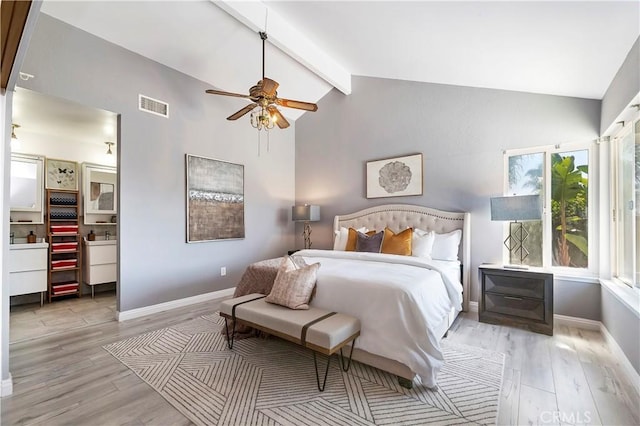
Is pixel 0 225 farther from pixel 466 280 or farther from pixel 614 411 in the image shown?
pixel 466 280

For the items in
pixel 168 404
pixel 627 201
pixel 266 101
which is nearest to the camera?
pixel 168 404

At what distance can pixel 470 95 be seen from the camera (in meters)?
3.86

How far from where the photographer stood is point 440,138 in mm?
4105

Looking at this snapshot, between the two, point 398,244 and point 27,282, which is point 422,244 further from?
point 27,282

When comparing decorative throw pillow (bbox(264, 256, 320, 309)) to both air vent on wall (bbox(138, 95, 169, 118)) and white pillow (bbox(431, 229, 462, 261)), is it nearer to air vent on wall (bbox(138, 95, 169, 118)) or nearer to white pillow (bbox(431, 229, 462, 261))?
white pillow (bbox(431, 229, 462, 261))

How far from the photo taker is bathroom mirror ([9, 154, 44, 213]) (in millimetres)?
4012

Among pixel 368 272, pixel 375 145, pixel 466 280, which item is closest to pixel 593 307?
pixel 466 280

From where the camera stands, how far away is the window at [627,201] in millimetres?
2393

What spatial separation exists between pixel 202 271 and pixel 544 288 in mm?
4257

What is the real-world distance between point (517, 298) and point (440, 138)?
90.1 inches

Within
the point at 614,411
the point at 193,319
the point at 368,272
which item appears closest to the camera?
the point at 614,411

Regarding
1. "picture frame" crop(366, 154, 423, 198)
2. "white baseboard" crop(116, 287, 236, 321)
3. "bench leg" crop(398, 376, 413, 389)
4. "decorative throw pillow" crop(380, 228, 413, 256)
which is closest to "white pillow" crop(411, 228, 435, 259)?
"decorative throw pillow" crop(380, 228, 413, 256)

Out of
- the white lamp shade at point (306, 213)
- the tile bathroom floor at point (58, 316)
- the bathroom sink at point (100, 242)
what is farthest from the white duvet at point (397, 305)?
the bathroom sink at point (100, 242)

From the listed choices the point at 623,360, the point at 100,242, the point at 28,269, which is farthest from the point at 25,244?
the point at 623,360
